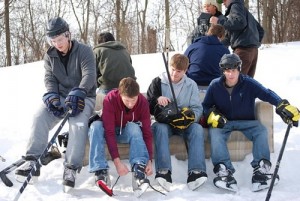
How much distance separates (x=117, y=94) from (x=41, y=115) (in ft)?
2.56

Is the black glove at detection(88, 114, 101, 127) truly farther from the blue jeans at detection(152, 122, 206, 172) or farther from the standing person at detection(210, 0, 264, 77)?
the standing person at detection(210, 0, 264, 77)

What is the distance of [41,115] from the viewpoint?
3.94 m

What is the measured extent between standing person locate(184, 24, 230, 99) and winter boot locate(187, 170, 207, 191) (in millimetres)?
1367

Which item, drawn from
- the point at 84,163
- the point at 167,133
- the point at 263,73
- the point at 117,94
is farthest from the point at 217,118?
the point at 263,73

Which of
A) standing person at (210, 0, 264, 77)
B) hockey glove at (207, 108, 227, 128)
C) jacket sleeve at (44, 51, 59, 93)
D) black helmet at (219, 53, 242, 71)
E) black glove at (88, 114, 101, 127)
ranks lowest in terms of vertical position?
hockey glove at (207, 108, 227, 128)

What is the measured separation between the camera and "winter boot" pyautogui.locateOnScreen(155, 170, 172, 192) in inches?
143

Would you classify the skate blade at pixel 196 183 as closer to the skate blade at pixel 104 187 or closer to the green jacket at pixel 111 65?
the skate blade at pixel 104 187

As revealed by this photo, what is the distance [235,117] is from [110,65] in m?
2.00

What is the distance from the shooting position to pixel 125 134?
3836 mm

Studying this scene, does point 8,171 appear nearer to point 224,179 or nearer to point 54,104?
point 54,104

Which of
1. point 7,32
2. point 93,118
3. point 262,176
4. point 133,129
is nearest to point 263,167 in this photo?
point 262,176

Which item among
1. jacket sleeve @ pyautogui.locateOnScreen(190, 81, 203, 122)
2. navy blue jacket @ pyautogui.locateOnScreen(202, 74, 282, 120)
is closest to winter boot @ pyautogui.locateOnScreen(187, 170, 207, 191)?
jacket sleeve @ pyautogui.locateOnScreen(190, 81, 203, 122)

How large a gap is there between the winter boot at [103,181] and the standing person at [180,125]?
1.49 feet

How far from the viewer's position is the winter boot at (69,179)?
3572mm
